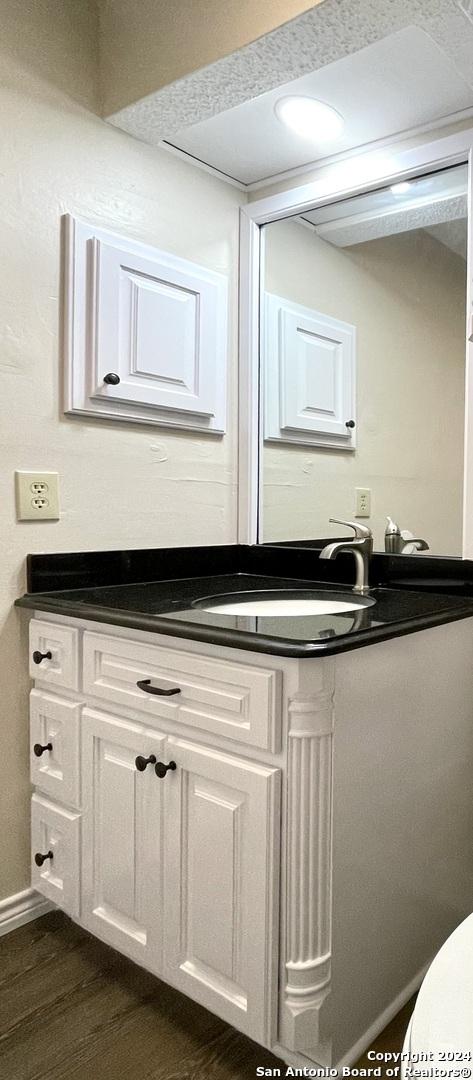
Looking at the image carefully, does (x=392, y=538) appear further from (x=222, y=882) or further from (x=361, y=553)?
(x=222, y=882)

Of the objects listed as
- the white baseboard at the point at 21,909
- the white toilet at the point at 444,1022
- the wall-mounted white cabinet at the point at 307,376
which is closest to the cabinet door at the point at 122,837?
the white baseboard at the point at 21,909

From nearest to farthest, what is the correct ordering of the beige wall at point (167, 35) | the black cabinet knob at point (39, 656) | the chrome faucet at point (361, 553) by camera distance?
the beige wall at point (167, 35) < the black cabinet knob at point (39, 656) < the chrome faucet at point (361, 553)

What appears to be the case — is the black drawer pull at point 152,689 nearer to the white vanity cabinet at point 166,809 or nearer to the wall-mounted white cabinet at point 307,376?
the white vanity cabinet at point 166,809

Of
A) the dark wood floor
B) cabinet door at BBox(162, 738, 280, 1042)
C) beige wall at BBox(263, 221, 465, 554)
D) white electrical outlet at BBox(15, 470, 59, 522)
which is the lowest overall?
the dark wood floor

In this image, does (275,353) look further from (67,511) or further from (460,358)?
(67,511)

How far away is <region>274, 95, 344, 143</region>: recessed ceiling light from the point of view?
5.29 feet

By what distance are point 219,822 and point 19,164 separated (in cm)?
142

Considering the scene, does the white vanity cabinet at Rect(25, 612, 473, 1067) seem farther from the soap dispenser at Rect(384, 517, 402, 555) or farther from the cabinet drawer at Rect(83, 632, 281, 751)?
the soap dispenser at Rect(384, 517, 402, 555)

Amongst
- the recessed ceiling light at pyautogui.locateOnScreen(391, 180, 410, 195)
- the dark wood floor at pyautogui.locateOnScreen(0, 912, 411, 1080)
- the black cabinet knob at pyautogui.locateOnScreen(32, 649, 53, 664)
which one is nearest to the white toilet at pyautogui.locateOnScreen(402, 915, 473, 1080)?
the dark wood floor at pyautogui.locateOnScreen(0, 912, 411, 1080)

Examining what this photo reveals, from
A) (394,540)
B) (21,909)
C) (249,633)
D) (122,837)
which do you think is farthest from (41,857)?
(394,540)

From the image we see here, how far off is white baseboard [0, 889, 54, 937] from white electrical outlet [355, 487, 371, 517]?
3.98ft

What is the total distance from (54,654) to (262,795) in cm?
61

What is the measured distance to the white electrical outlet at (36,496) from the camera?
4.97 ft

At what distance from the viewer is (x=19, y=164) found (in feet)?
4.91
